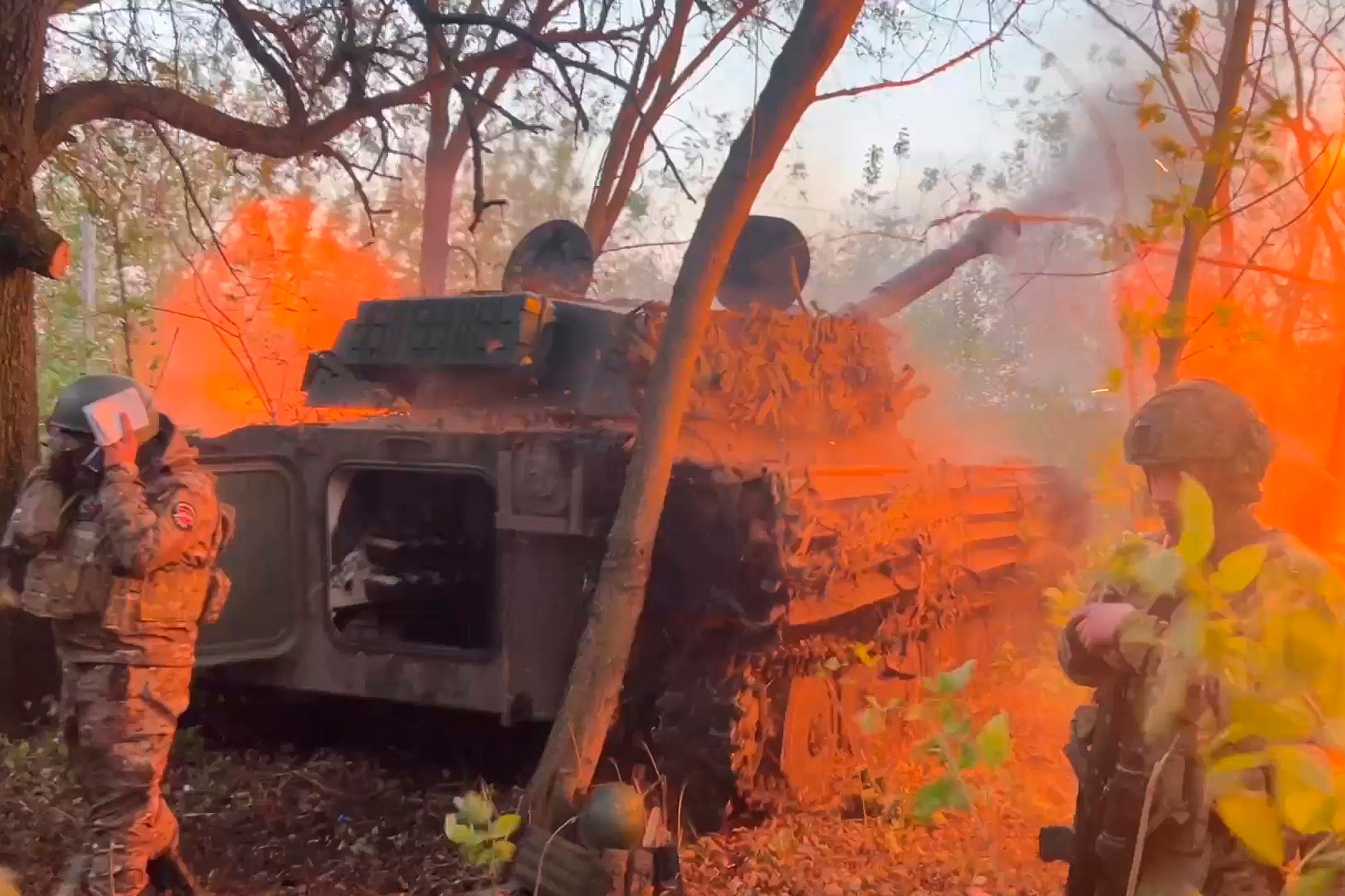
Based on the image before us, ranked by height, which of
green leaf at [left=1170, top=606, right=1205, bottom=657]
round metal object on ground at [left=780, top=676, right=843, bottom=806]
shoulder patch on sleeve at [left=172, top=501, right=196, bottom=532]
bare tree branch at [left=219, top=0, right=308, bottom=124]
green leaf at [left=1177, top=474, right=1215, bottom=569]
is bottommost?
round metal object on ground at [left=780, top=676, right=843, bottom=806]

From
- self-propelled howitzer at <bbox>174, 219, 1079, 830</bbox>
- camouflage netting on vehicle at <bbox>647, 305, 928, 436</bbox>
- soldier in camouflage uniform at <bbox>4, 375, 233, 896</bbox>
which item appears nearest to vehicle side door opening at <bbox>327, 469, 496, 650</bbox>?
self-propelled howitzer at <bbox>174, 219, 1079, 830</bbox>

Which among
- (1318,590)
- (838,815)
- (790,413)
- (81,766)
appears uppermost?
(790,413)

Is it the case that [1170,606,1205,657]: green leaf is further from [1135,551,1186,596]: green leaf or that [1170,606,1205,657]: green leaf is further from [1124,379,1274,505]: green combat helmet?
[1124,379,1274,505]: green combat helmet

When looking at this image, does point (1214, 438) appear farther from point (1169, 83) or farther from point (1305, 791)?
point (1169, 83)

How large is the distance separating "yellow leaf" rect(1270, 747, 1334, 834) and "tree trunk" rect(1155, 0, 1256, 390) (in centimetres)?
280

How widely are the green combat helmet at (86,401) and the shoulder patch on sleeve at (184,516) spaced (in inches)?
11.1

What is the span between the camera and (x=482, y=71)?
7355 mm

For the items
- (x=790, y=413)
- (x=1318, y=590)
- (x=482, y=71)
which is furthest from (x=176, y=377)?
(x=1318, y=590)

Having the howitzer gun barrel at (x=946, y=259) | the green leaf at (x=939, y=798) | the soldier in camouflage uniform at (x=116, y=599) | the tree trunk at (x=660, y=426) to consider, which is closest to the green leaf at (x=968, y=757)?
the green leaf at (x=939, y=798)

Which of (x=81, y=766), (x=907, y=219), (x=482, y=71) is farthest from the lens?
(x=907, y=219)

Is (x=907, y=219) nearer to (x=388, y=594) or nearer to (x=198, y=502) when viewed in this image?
(x=388, y=594)

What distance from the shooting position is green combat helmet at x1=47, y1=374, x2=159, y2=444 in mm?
3857

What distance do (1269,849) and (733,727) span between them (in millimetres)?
3083

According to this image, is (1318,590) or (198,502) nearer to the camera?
(1318,590)
